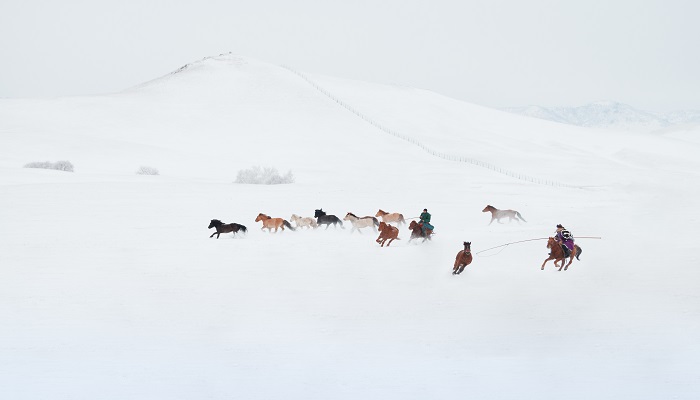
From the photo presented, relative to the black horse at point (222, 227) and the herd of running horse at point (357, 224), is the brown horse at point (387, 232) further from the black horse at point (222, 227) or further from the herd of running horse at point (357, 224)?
the black horse at point (222, 227)

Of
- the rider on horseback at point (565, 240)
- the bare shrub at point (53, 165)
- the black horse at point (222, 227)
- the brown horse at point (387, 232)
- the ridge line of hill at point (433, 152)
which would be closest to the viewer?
the rider on horseback at point (565, 240)

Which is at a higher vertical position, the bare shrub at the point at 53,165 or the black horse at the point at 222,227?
the bare shrub at the point at 53,165

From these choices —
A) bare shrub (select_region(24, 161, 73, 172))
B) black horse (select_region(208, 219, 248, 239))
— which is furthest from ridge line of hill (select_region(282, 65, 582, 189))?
bare shrub (select_region(24, 161, 73, 172))

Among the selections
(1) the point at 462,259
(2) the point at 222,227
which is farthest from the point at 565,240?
(2) the point at 222,227

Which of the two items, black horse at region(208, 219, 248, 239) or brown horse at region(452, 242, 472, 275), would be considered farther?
black horse at region(208, 219, 248, 239)

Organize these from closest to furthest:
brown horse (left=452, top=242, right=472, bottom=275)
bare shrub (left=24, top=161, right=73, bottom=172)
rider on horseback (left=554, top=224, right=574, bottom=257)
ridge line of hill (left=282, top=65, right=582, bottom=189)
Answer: brown horse (left=452, top=242, right=472, bottom=275), rider on horseback (left=554, top=224, right=574, bottom=257), bare shrub (left=24, top=161, right=73, bottom=172), ridge line of hill (left=282, top=65, right=582, bottom=189)

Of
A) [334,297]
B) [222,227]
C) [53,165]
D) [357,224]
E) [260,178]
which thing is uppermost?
[260,178]

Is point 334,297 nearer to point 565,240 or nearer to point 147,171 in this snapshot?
point 565,240

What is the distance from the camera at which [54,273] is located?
14.4m

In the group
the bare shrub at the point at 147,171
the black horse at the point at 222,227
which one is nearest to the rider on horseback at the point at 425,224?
the black horse at the point at 222,227

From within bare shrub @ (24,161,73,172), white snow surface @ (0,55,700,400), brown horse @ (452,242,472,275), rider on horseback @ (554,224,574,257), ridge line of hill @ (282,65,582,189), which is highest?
ridge line of hill @ (282,65,582,189)

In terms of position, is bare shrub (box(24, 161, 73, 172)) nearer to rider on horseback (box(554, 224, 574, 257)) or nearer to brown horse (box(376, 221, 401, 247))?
brown horse (box(376, 221, 401, 247))

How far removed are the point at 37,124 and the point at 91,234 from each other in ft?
→ 154

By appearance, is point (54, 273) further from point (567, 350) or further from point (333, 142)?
point (333, 142)
